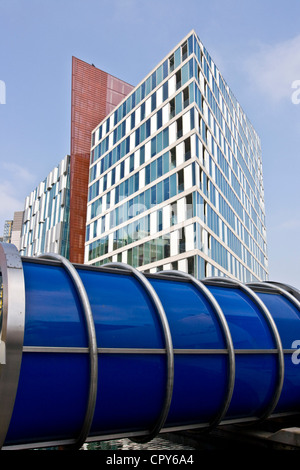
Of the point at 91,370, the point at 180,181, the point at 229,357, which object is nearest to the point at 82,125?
the point at 180,181

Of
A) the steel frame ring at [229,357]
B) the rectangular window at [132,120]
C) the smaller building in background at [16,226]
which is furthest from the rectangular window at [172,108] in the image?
the smaller building in background at [16,226]

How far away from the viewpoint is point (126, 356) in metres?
5.73

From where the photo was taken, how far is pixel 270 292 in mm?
9344

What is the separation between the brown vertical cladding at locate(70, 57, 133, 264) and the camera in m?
60.8

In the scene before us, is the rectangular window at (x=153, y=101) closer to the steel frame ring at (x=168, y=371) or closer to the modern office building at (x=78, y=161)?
the modern office building at (x=78, y=161)

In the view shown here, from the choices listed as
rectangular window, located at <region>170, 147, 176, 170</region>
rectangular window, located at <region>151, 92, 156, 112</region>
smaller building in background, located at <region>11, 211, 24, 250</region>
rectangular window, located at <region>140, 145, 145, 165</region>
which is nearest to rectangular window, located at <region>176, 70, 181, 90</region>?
rectangular window, located at <region>151, 92, 156, 112</region>

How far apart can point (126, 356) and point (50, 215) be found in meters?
68.9

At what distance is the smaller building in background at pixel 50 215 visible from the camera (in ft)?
212

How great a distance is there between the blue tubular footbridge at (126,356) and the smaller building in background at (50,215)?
56.2m

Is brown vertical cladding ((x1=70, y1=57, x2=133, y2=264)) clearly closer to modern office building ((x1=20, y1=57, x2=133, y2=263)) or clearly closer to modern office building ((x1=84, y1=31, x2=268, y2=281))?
modern office building ((x1=20, y1=57, x2=133, y2=263))

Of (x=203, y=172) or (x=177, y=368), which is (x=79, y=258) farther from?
(x=177, y=368)

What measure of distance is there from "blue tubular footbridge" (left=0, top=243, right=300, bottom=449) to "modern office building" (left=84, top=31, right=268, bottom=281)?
98.7 feet

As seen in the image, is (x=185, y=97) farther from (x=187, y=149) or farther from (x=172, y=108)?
(x=187, y=149)

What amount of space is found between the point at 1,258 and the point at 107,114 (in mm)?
63441
